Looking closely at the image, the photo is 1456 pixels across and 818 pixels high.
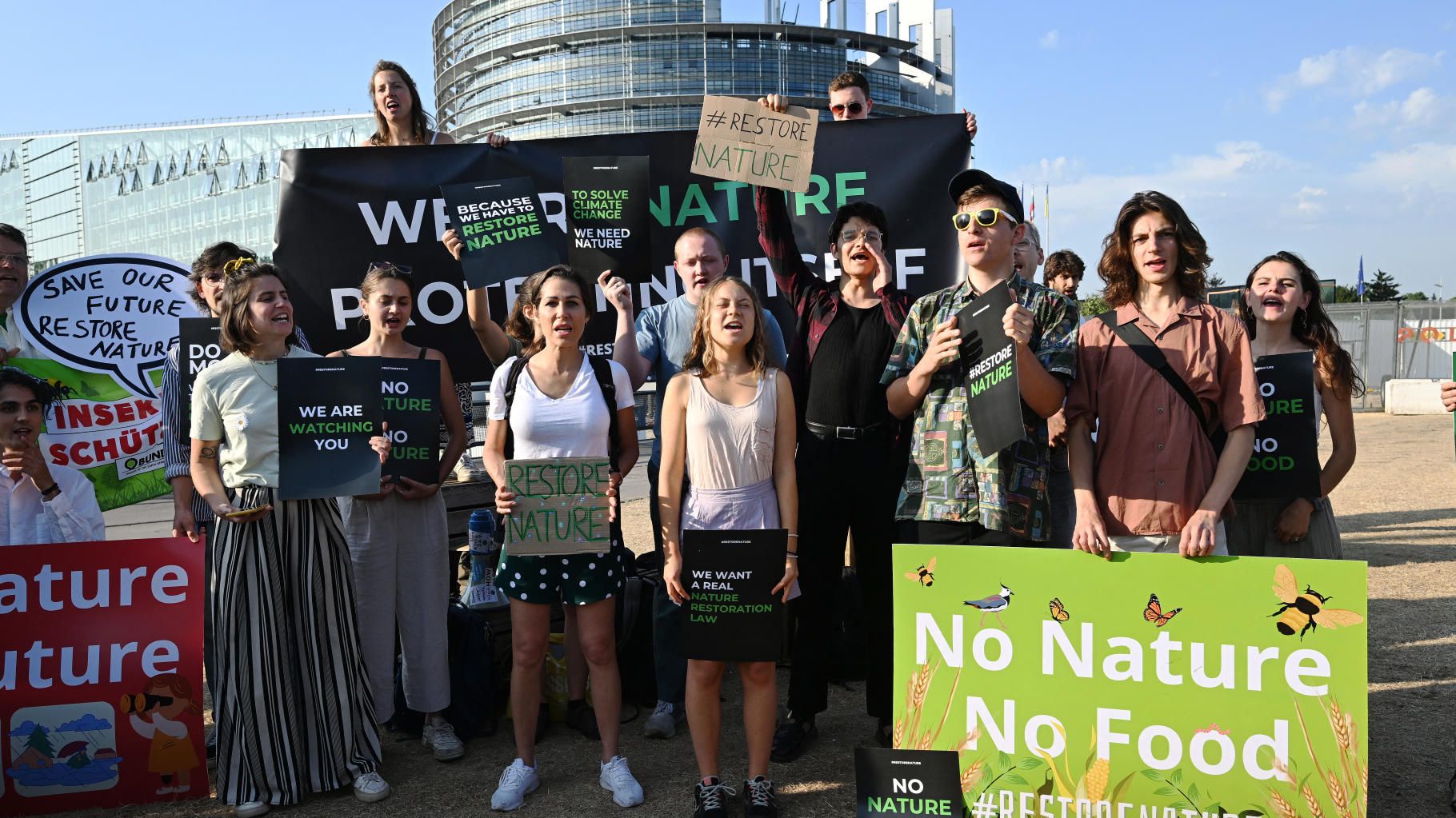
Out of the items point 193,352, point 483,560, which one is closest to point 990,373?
point 483,560

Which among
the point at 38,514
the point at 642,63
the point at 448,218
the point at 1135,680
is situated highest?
the point at 642,63

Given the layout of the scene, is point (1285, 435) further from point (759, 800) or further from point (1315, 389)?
point (759, 800)

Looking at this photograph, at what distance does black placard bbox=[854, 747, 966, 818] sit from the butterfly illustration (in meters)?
0.74

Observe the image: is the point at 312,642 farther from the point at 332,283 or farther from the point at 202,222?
the point at 202,222

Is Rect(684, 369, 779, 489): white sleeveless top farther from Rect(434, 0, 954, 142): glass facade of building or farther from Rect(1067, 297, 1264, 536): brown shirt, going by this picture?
Rect(434, 0, 954, 142): glass facade of building

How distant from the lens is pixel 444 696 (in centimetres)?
438

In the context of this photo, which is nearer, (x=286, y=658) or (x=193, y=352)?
(x=286, y=658)

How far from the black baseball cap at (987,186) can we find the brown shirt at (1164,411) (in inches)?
21.4

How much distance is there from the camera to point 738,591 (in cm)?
345

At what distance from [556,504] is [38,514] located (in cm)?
221

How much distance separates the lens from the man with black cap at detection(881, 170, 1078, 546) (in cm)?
325

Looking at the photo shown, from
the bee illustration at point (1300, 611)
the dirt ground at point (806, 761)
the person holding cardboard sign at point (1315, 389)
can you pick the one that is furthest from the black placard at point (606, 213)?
the bee illustration at point (1300, 611)

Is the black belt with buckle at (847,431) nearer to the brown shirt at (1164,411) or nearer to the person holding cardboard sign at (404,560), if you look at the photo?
the brown shirt at (1164,411)

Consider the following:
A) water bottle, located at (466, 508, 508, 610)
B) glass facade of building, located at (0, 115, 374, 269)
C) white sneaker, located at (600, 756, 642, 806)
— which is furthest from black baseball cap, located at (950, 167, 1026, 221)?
glass facade of building, located at (0, 115, 374, 269)
